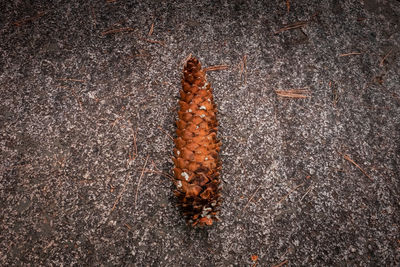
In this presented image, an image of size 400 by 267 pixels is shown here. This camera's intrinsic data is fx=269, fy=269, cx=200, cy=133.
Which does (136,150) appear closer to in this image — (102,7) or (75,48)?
(75,48)

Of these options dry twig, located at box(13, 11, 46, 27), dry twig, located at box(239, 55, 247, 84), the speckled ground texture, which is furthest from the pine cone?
dry twig, located at box(13, 11, 46, 27)

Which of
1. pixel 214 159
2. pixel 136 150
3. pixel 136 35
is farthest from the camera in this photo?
Answer: pixel 136 35

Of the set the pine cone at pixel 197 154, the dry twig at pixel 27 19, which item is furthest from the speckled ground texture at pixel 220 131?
the pine cone at pixel 197 154

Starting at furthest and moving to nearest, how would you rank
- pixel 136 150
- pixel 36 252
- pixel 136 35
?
pixel 136 35 < pixel 136 150 < pixel 36 252

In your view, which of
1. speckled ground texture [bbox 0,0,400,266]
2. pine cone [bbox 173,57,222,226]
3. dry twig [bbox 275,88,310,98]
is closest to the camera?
pine cone [bbox 173,57,222,226]

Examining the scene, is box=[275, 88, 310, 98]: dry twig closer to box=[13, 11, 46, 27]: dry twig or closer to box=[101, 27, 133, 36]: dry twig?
box=[101, 27, 133, 36]: dry twig

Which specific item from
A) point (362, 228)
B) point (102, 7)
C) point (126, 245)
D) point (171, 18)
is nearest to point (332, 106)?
point (362, 228)
